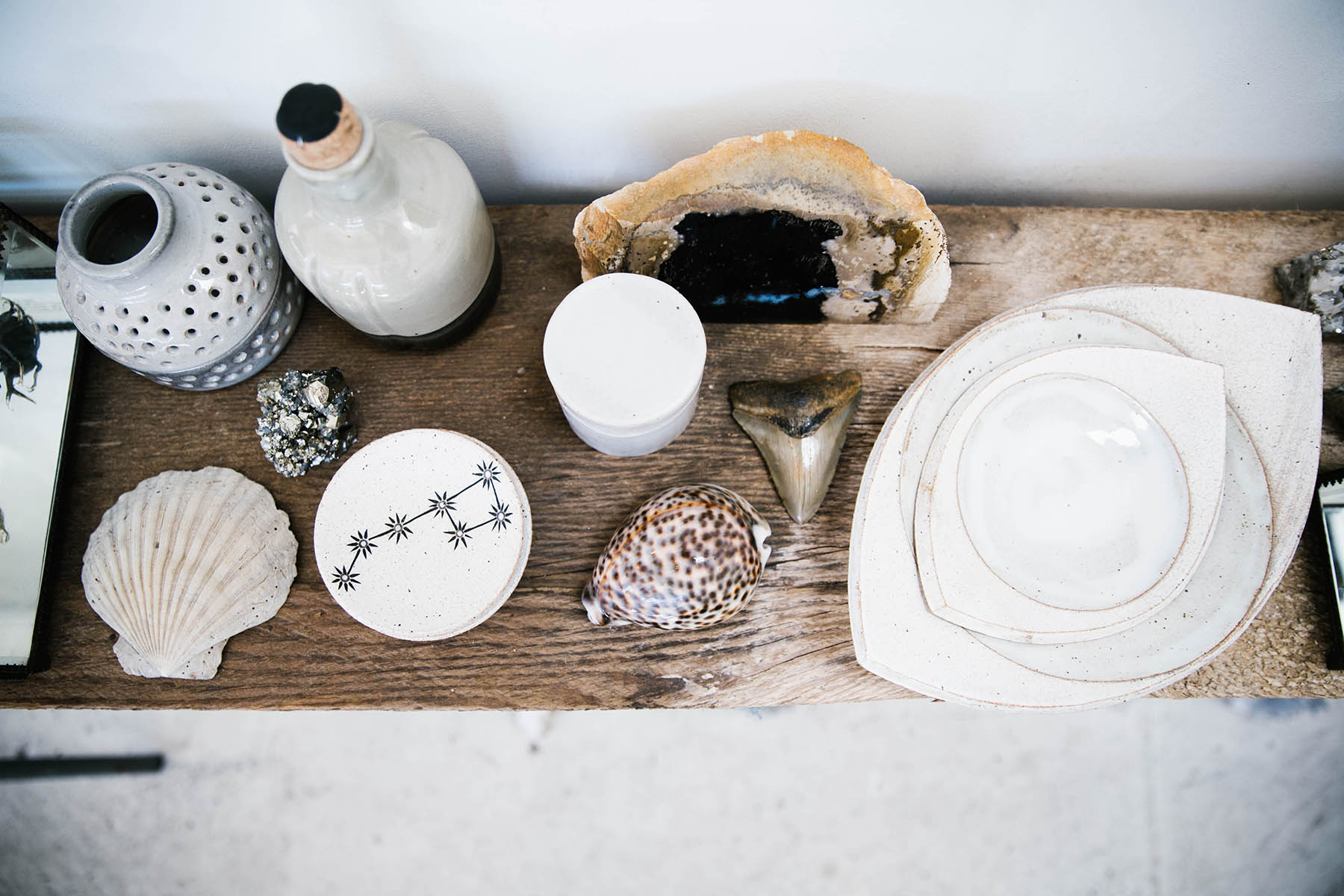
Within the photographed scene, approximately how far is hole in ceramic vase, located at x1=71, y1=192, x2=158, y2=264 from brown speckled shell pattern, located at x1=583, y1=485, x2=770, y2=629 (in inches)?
16.6

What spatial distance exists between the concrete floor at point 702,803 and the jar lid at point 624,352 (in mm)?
689

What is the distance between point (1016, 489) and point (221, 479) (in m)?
0.65

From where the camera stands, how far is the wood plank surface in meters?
0.60

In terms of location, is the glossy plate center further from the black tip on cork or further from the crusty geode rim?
the black tip on cork

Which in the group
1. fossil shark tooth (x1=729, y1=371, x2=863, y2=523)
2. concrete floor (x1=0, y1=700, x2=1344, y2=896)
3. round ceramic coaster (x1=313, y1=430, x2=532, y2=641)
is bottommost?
concrete floor (x1=0, y1=700, x2=1344, y2=896)

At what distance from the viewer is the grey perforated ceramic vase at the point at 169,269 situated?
0.50 m

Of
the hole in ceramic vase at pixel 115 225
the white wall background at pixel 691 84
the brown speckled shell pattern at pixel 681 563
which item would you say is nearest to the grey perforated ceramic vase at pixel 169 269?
the hole in ceramic vase at pixel 115 225

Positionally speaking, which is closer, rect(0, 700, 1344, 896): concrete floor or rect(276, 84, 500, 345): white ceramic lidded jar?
rect(276, 84, 500, 345): white ceramic lidded jar

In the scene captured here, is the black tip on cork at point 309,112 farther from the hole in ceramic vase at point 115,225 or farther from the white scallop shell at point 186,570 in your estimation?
the white scallop shell at point 186,570

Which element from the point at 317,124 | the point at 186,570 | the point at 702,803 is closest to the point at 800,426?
the point at 317,124

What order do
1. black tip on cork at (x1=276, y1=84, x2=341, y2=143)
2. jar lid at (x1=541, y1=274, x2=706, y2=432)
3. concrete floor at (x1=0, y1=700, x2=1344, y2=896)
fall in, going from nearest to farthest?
black tip on cork at (x1=276, y1=84, x2=341, y2=143) < jar lid at (x1=541, y1=274, x2=706, y2=432) < concrete floor at (x1=0, y1=700, x2=1344, y2=896)

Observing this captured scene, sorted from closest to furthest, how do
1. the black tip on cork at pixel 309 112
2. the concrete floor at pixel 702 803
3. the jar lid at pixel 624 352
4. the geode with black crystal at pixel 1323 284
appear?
the black tip on cork at pixel 309 112 → the jar lid at pixel 624 352 → the geode with black crystal at pixel 1323 284 → the concrete floor at pixel 702 803

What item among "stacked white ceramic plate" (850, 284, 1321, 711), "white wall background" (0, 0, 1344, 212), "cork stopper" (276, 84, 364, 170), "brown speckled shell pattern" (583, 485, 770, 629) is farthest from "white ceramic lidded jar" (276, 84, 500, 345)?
"stacked white ceramic plate" (850, 284, 1321, 711)

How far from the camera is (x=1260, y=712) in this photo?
3.46ft
